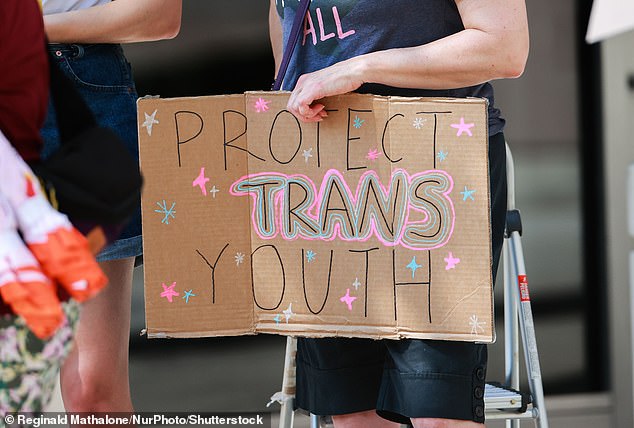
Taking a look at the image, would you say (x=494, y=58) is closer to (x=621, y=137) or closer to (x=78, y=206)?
(x=78, y=206)

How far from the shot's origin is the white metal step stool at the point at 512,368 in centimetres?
233

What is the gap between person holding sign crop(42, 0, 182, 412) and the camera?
207 cm

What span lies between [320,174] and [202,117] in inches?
10.4

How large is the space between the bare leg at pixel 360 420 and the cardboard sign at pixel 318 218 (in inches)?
11.3

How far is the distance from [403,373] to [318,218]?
0.33 metres

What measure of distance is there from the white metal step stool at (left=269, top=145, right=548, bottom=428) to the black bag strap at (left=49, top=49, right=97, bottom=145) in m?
1.05

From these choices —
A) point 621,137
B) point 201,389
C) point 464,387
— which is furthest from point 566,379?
point 464,387

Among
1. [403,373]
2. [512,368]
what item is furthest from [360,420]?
[512,368]

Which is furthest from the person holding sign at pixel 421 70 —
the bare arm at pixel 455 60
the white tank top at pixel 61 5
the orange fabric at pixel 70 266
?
the orange fabric at pixel 70 266

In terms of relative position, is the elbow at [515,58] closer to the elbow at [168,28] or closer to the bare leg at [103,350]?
the elbow at [168,28]

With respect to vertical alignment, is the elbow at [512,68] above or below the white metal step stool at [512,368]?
above

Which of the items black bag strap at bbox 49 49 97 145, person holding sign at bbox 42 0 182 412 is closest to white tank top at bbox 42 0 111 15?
person holding sign at bbox 42 0 182 412

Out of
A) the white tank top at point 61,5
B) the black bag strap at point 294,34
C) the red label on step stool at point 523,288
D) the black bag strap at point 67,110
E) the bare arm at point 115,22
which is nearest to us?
the black bag strap at point 67,110

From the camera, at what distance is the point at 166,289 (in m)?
1.98
